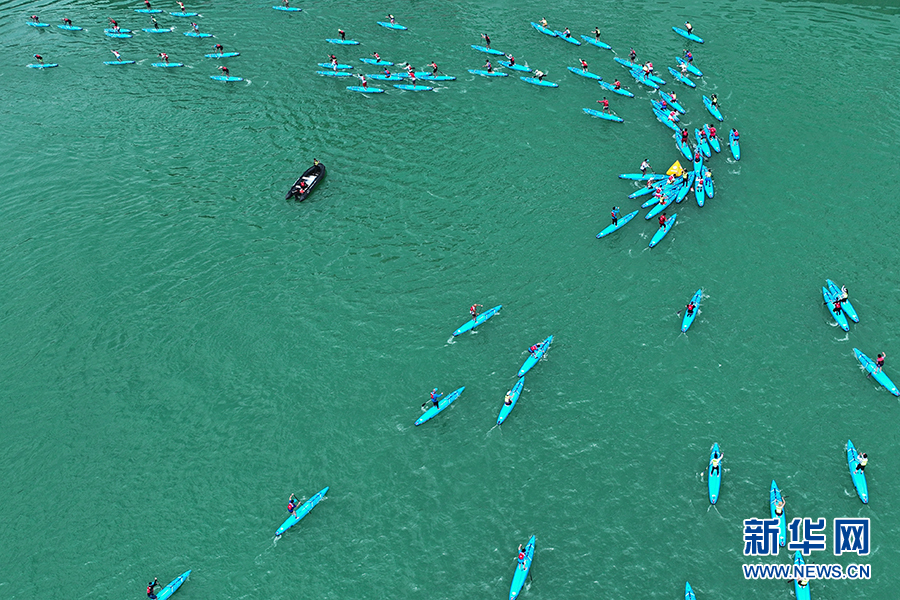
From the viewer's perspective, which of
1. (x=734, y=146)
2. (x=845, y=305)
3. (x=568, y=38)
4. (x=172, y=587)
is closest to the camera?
(x=172, y=587)

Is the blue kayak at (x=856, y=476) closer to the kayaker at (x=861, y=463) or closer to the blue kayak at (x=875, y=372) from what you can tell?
the kayaker at (x=861, y=463)

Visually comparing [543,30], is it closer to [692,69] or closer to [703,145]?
[692,69]

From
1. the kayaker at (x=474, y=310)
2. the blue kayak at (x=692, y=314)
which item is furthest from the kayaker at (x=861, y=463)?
the kayaker at (x=474, y=310)

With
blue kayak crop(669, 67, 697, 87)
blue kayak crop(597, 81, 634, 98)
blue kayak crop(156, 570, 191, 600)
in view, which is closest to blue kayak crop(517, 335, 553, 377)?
blue kayak crop(156, 570, 191, 600)

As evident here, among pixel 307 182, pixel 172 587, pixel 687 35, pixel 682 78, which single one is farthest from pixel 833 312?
pixel 172 587

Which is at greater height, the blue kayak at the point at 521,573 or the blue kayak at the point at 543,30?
the blue kayak at the point at 543,30

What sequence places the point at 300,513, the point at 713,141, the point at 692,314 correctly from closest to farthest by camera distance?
1. the point at 300,513
2. the point at 692,314
3. the point at 713,141

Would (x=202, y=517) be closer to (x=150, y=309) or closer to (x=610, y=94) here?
(x=150, y=309)

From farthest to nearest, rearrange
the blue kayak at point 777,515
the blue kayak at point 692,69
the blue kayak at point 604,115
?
the blue kayak at point 692,69
the blue kayak at point 604,115
the blue kayak at point 777,515
